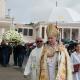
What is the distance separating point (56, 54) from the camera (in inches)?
310

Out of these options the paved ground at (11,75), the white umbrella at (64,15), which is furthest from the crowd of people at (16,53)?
the white umbrella at (64,15)

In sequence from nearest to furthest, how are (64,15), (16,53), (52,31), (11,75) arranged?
(52,31) → (11,75) → (16,53) → (64,15)

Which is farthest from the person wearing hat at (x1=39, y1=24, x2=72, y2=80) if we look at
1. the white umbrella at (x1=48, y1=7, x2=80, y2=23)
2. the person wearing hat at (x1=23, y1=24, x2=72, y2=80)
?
the white umbrella at (x1=48, y1=7, x2=80, y2=23)

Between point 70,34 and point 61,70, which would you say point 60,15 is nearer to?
point 70,34

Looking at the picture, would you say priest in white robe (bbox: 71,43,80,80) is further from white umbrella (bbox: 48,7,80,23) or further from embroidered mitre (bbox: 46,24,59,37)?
white umbrella (bbox: 48,7,80,23)

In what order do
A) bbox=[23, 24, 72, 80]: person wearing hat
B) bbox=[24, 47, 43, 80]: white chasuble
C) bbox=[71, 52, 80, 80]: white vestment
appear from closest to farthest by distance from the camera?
bbox=[23, 24, 72, 80]: person wearing hat < bbox=[24, 47, 43, 80]: white chasuble < bbox=[71, 52, 80, 80]: white vestment

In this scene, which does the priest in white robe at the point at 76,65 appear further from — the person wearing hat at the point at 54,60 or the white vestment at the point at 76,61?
the person wearing hat at the point at 54,60

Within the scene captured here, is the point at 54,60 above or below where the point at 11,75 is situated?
above

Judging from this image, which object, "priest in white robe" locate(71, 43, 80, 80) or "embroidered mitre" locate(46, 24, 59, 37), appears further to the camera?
"priest in white robe" locate(71, 43, 80, 80)

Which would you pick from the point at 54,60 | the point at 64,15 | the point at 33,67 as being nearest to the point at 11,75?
the point at 33,67

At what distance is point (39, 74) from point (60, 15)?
331ft

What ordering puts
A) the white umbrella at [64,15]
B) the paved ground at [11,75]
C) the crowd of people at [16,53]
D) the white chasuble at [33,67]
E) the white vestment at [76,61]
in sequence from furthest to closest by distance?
the white umbrella at [64,15] → the crowd of people at [16,53] → the paved ground at [11,75] → the white vestment at [76,61] → the white chasuble at [33,67]

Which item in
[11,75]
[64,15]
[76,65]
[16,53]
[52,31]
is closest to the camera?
[52,31]

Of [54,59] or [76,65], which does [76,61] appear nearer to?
[76,65]
